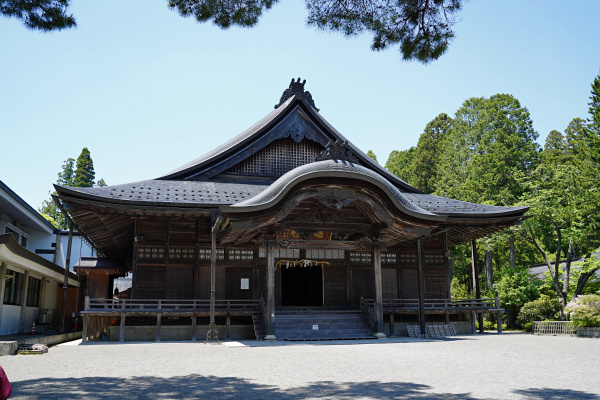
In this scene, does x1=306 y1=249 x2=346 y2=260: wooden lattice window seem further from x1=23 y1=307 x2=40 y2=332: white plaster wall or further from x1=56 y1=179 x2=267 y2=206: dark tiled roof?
x1=23 y1=307 x2=40 y2=332: white plaster wall

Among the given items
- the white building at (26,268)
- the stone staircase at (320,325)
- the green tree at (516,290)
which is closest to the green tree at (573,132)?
the green tree at (516,290)

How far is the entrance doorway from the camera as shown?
22734 millimetres

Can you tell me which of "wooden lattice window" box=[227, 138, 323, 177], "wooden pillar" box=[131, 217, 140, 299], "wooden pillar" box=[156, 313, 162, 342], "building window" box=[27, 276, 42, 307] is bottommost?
"wooden pillar" box=[156, 313, 162, 342]

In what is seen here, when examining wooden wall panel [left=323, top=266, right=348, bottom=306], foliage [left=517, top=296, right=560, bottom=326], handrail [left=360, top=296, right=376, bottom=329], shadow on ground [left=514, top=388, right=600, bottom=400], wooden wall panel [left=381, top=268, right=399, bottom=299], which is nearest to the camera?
shadow on ground [left=514, top=388, right=600, bottom=400]

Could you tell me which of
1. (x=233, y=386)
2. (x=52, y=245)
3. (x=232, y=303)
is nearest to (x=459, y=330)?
(x=232, y=303)

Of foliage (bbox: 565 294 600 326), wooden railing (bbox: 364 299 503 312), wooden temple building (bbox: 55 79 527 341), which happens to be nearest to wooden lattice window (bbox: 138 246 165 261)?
wooden temple building (bbox: 55 79 527 341)

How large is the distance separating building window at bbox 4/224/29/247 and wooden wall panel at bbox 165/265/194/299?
10250mm

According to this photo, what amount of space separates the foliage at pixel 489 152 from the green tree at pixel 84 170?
122ft

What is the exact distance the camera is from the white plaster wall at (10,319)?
18.0 meters

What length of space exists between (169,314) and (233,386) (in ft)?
34.6

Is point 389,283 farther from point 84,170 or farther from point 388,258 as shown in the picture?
point 84,170

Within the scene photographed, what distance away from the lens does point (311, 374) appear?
27.2ft

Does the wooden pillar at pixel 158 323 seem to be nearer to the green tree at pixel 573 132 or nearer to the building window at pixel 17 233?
the building window at pixel 17 233

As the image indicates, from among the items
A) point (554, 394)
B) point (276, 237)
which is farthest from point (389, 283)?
point (554, 394)
